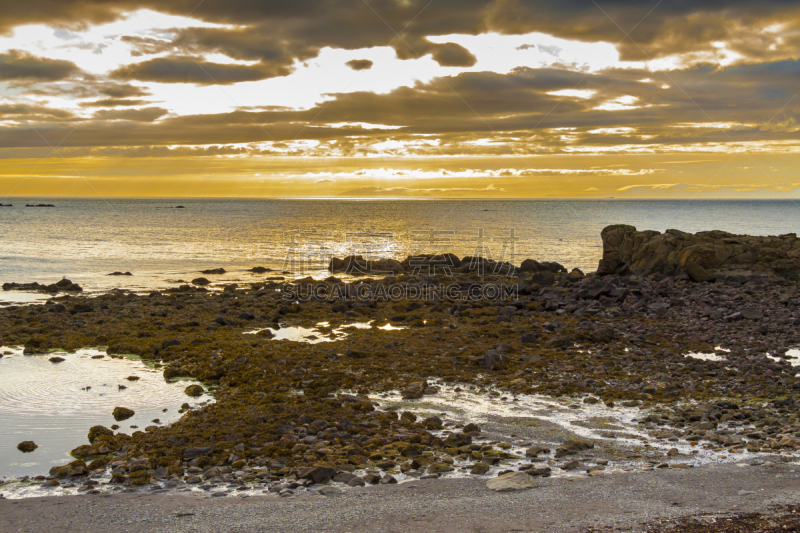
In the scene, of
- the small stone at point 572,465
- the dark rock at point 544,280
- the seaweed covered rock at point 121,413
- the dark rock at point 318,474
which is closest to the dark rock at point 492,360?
the small stone at point 572,465

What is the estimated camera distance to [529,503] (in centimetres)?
775

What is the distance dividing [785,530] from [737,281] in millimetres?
25998

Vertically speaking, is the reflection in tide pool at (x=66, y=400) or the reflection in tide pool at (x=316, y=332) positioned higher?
the reflection in tide pool at (x=316, y=332)

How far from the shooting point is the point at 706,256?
1236 inches

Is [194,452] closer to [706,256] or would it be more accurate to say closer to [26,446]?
[26,446]

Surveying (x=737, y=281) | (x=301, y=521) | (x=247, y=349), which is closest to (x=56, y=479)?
(x=301, y=521)

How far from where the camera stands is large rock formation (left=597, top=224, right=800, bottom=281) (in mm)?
30750

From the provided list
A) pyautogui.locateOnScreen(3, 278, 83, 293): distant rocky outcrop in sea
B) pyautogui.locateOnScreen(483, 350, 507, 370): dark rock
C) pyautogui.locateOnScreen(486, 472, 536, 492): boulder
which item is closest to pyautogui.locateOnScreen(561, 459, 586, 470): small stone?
pyautogui.locateOnScreen(486, 472, 536, 492): boulder

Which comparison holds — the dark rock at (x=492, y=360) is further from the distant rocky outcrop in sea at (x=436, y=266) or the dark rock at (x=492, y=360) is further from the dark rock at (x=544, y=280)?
the distant rocky outcrop in sea at (x=436, y=266)

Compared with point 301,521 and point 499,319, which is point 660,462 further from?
point 499,319

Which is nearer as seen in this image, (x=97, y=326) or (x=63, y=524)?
(x=63, y=524)

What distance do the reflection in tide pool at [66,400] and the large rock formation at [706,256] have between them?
2631 centimetres

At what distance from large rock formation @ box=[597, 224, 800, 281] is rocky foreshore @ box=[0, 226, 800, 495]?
106cm

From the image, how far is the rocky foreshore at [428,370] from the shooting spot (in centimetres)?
948
